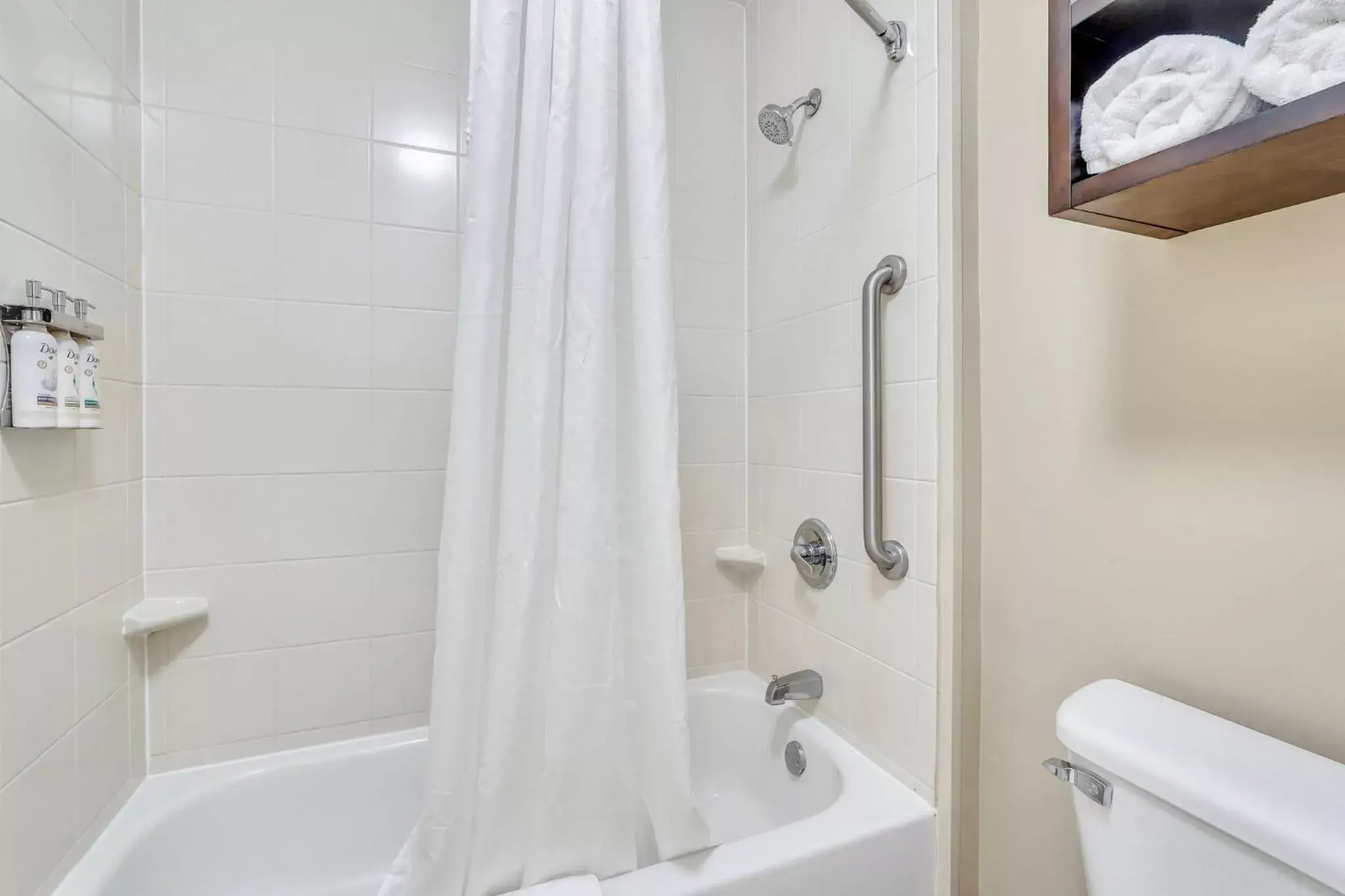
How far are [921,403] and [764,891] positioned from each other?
832 millimetres

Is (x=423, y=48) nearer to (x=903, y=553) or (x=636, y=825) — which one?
(x=903, y=553)

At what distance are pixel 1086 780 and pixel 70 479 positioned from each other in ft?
4.92

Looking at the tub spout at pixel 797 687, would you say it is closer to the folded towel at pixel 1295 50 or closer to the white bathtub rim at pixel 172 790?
the white bathtub rim at pixel 172 790

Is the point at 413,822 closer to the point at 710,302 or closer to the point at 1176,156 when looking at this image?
the point at 710,302

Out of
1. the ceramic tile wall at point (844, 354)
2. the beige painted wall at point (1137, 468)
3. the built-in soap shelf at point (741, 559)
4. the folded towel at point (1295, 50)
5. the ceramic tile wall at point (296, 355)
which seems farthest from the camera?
the built-in soap shelf at point (741, 559)

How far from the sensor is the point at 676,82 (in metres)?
1.59

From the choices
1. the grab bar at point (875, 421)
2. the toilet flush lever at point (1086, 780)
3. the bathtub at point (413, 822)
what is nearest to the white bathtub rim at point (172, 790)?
the bathtub at point (413, 822)

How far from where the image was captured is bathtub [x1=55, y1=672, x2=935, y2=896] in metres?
0.93

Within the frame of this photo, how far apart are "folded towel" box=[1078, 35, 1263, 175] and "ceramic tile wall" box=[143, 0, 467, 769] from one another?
126cm

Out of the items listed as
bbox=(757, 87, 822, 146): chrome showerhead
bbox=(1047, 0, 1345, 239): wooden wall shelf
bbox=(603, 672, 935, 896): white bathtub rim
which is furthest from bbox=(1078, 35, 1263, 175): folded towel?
bbox=(603, 672, 935, 896): white bathtub rim

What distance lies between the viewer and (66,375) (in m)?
0.82

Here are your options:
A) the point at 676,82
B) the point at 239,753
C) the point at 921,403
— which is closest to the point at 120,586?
the point at 239,753

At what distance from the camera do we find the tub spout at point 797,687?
4.23 ft

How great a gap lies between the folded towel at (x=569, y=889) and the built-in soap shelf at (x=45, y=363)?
2.99 ft
